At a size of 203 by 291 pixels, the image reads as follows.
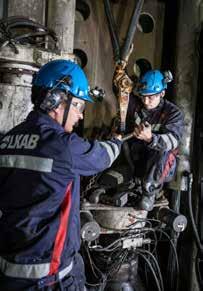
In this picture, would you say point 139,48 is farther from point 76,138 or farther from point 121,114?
point 76,138

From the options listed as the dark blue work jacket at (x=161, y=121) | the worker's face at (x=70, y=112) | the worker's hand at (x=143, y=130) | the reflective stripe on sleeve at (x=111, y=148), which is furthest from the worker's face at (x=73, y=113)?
the dark blue work jacket at (x=161, y=121)

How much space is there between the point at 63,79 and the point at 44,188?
0.48 meters

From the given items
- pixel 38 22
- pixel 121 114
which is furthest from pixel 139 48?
pixel 38 22

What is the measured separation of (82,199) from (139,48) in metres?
1.37

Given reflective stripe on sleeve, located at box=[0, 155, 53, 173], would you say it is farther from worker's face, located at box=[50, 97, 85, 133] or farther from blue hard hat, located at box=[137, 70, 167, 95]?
blue hard hat, located at box=[137, 70, 167, 95]

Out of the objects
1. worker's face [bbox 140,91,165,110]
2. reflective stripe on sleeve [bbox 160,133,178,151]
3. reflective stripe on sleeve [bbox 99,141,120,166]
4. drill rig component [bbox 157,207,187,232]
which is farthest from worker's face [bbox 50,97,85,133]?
drill rig component [bbox 157,207,187,232]

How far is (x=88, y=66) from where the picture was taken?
9.62 feet

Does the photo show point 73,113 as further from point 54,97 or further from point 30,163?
point 30,163

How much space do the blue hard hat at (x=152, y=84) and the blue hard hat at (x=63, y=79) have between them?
2.69ft

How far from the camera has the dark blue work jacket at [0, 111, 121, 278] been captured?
1.42 metres

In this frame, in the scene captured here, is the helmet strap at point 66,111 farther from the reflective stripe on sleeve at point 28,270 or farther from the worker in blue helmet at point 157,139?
the worker in blue helmet at point 157,139

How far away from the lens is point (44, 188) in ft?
4.68

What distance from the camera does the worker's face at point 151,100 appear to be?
8.24ft

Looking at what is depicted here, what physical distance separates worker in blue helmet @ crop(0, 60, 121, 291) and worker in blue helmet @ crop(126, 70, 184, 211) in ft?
2.76
